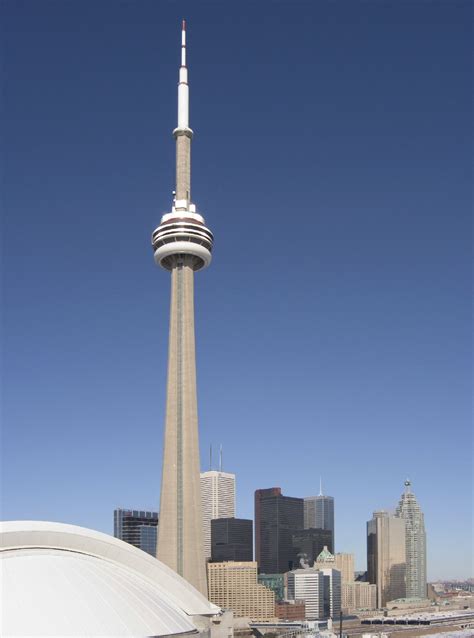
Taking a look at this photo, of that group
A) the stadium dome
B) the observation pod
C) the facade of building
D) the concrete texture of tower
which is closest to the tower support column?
the concrete texture of tower

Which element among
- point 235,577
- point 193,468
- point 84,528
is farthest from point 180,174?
point 235,577

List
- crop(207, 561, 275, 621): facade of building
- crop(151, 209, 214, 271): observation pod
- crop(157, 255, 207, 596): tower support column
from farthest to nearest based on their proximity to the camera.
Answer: crop(207, 561, 275, 621): facade of building
crop(151, 209, 214, 271): observation pod
crop(157, 255, 207, 596): tower support column

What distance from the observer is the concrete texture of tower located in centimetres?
8475

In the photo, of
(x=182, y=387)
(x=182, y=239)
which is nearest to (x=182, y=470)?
(x=182, y=387)

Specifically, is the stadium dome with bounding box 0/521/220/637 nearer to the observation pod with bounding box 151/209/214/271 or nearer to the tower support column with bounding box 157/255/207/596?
the tower support column with bounding box 157/255/207/596

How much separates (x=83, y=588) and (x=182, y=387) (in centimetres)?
5110

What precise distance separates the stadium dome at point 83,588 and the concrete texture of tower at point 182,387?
1524 inches

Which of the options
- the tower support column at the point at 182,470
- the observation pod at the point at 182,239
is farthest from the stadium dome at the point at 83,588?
the observation pod at the point at 182,239

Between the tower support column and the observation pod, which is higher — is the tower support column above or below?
below

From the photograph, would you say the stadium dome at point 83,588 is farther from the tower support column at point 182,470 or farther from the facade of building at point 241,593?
the facade of building at point 241,593

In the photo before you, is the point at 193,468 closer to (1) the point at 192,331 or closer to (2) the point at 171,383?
(2) the point at 171,383

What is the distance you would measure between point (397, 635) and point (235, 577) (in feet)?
148

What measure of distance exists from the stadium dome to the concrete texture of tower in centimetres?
3872

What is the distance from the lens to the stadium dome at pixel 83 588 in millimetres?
34969
